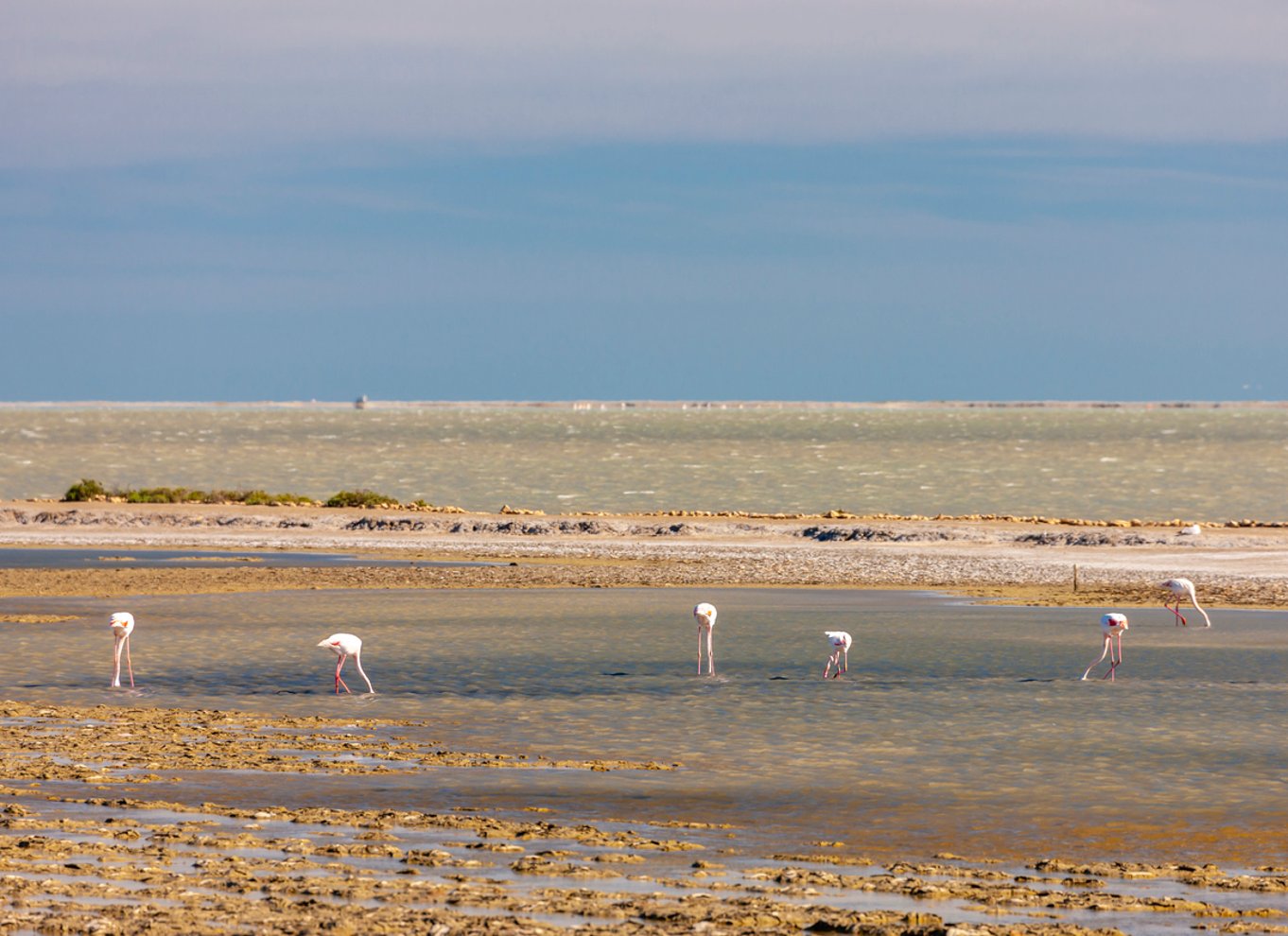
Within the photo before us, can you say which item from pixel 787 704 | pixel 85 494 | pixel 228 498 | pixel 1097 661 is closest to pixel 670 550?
pixel 228 498

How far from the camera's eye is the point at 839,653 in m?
25.5

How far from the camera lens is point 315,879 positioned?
39.5ft

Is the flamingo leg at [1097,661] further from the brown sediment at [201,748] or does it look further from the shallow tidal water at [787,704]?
the brown sediment at [201,748]

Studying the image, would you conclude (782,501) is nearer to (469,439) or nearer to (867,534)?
(867,534)

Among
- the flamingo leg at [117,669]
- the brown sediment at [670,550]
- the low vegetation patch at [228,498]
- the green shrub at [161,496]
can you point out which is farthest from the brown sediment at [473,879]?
the green shrub at [161,496]

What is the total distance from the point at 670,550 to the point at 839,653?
24.8m

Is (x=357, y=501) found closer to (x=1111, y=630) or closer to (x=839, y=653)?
(x=839, y=653)

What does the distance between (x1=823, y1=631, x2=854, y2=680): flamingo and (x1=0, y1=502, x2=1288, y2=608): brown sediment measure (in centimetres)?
1135

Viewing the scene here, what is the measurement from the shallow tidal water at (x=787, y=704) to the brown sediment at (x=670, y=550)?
4226 mm

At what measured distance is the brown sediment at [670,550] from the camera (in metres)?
39.8

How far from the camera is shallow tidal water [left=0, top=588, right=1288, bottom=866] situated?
50.3 ft

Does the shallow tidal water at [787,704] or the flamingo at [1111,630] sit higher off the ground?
the flamingo at [1111,630]

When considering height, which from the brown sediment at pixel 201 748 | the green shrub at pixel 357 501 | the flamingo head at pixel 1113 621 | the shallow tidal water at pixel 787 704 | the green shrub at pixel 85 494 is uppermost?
the green shrub at pixel 85 494

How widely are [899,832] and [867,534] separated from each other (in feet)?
130
